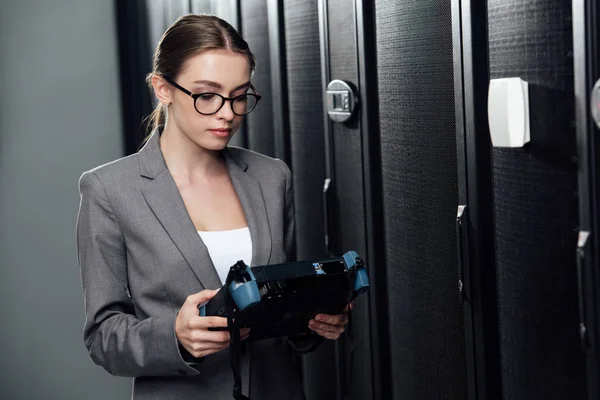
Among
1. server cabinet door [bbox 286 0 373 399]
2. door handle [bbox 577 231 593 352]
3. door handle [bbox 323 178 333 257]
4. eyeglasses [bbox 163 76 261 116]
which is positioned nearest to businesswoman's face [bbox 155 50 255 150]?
eyeglasses [bbox 163 76 261 116]

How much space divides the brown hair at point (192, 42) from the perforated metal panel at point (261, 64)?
1.25 meters

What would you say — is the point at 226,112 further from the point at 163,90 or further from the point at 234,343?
the point at 234,343

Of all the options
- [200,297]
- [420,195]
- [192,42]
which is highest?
[192,42]

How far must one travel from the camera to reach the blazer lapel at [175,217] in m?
1.82

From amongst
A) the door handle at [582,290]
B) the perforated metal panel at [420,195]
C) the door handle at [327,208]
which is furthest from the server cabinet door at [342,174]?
the door handle at [582,290]

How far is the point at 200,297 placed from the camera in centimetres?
166

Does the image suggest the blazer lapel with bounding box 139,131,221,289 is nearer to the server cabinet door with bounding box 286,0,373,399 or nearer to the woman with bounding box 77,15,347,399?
the woman with bounding box 77,15,347,399

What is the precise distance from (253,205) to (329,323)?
0.35 metres

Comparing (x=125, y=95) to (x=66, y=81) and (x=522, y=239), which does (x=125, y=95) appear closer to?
(x=66, y=81)

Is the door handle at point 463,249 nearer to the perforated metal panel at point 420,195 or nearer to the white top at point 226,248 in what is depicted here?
the perforated metal panel at point 420,195

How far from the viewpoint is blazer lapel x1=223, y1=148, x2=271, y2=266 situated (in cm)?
189

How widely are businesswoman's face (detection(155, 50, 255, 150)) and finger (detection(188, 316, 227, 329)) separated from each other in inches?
15.4

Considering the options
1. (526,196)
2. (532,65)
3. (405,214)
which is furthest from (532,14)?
(405,214)

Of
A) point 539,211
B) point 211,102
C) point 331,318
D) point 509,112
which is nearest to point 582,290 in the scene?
point 539,211
